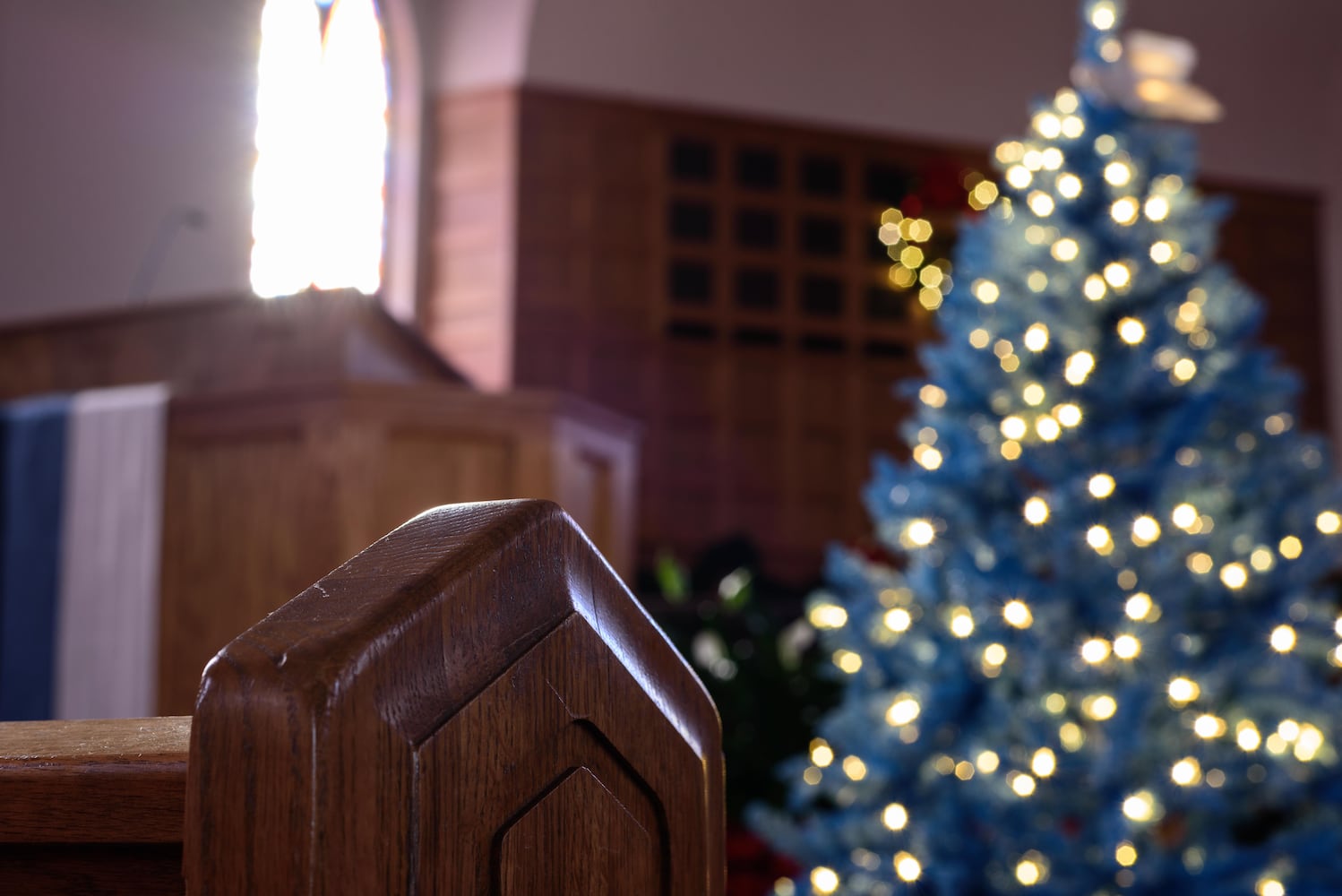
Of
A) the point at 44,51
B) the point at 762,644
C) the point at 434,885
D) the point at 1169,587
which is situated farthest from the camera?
the point at 44,51

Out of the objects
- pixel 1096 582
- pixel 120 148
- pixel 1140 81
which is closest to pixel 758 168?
pixel 120 148

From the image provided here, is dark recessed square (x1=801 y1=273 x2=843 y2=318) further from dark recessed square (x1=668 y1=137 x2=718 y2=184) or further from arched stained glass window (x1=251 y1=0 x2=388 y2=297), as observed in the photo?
arched stained glass window (x1=251 y1=0 x2=388 y2=297)

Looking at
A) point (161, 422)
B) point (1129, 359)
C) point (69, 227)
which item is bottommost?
point (161, 422)

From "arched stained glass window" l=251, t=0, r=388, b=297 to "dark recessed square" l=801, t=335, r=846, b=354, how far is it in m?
2.43

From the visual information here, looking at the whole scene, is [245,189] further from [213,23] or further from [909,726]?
[909,726]

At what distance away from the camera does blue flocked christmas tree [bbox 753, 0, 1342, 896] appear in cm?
256

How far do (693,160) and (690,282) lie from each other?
2.25 feet

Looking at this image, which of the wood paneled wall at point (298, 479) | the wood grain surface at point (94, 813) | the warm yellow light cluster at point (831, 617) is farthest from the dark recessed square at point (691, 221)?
the wood grain surface at point (94, 813)

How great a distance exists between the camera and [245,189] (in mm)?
7242

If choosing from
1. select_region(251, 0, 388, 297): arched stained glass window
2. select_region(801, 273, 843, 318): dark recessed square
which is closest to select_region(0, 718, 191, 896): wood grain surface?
select_region(251, 0, 388, 297): arched stained glass window

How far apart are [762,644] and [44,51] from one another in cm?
463

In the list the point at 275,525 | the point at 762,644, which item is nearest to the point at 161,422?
the point at 275,525

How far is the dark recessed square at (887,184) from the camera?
836 centimetres

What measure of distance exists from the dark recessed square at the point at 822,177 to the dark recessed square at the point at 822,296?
0.49 m
